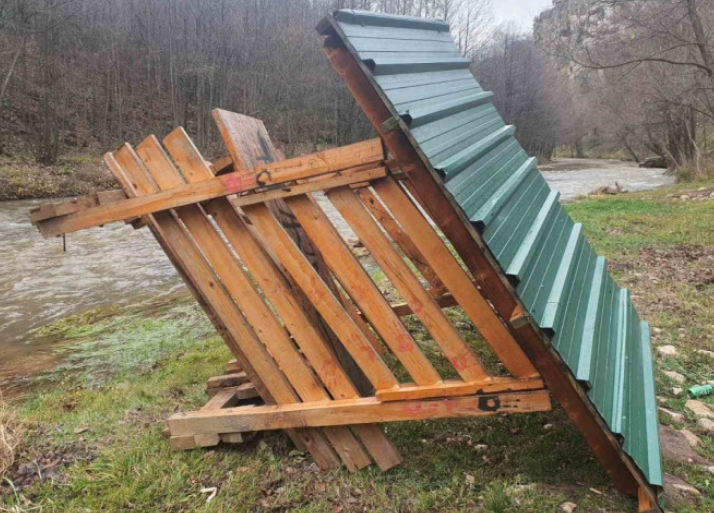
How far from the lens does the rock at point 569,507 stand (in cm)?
206

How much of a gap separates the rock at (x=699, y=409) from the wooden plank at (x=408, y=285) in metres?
1.54

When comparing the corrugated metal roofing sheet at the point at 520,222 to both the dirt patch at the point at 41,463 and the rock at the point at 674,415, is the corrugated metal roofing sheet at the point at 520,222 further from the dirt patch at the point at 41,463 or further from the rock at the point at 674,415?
the dirt patch at the point at 41,463

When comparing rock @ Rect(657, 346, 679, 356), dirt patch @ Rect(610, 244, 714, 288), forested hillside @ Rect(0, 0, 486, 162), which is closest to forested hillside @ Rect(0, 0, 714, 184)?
forested hillside @ Rect(0, 0, 486, 162)

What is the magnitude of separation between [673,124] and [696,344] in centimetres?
2366

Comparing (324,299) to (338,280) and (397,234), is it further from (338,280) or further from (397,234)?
(397,234)

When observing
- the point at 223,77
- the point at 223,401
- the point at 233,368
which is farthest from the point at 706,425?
the point at 223,77

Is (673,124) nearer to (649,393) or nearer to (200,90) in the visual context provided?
(649,393)

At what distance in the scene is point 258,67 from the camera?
124 feet

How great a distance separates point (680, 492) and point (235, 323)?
2.30m

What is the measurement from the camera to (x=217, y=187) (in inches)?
95.3

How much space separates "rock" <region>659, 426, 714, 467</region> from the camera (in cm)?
239

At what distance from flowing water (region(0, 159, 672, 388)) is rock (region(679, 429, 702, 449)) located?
6.06m

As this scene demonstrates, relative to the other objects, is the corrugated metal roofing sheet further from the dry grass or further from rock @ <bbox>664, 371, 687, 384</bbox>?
the dry grass

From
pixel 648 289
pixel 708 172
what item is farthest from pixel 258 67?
pixel 648 289
